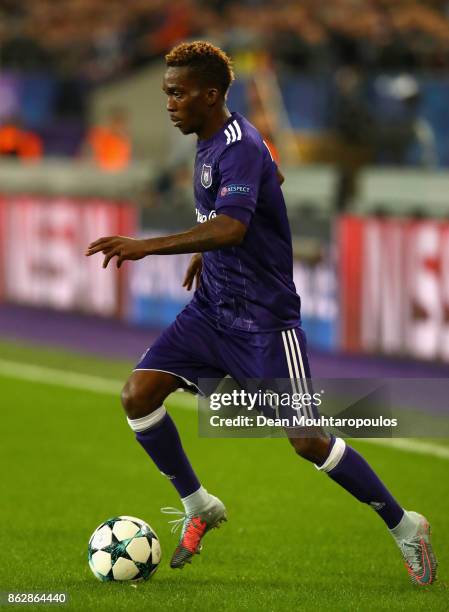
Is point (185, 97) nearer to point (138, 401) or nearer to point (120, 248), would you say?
point (120, 248)

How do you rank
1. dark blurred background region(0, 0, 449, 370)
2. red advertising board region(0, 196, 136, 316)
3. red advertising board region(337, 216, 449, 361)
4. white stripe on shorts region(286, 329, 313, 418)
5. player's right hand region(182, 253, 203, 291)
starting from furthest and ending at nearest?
red advertising board region(0, 196, 136, 316), dark blurred background region(0, 0, 449, 370), red advertising board region(337, 216, 449, 361), player's right hand region(182, 253, 203, 291), white stripe on shorts region(286, 329, 313, 418)

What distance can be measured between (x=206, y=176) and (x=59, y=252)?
9.95 metres

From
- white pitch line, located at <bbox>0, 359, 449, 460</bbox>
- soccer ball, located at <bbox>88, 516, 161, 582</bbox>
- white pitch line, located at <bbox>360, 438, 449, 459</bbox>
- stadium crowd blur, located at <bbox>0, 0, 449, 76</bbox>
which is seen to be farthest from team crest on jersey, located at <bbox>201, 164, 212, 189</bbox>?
stadium crowd blur, located at <bbox>0, 0, 449, 76</bbox>

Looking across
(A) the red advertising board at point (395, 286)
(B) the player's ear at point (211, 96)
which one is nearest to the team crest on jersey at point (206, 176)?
(B) the player's ear at point (211, 96)

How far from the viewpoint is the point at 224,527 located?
672 centimetres

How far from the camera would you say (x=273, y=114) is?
18.2m

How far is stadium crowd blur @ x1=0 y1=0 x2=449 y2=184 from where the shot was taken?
1798 cm

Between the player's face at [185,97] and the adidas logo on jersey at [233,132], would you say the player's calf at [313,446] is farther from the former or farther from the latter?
the player's face at [185,97]

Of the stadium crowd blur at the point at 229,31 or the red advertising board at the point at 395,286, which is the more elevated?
the stadium crowd blur at the point at 229,31

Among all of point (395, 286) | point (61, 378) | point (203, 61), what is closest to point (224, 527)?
point (203, 61)

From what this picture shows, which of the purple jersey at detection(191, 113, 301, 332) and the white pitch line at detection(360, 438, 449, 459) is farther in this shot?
the white pitch line at detection(360, 438, 449, 459)

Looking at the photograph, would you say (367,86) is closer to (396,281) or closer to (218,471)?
(396,281)

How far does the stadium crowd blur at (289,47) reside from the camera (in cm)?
1798

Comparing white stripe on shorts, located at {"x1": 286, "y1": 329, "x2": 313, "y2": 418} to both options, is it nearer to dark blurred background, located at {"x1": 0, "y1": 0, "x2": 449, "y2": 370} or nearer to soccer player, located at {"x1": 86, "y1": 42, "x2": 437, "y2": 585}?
soccer player, located at {"x1": 86, "y1": 42, "x2": 437, "y2": 585}
